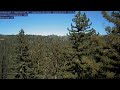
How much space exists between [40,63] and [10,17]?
41.0 metres

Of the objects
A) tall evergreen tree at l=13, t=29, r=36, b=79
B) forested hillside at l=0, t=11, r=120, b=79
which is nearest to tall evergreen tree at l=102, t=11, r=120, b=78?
forested hillside at l=0, t=11, r=120, b=79

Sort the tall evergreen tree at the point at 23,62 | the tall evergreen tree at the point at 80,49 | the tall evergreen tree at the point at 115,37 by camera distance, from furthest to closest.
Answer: the tall evergreen tree at the point at 23,62
the tall evergreen tree at the point at 80,49
the tall evergreen tree at the point at 115,37
